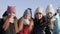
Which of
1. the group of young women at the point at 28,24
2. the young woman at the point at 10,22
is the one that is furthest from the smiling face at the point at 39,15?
the young woman at the point at 10,22

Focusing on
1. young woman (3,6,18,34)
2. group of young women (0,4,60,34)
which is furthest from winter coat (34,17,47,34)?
young woman (3,6,18,34)

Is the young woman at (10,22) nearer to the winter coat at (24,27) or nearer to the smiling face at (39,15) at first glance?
the winter coat at (24,27)

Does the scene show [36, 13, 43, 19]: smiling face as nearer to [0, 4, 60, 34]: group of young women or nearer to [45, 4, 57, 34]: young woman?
[0, 4, 60, 34]: group of young women

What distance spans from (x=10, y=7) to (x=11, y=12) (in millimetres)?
116

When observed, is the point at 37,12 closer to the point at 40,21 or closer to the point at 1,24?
the point at 40,21

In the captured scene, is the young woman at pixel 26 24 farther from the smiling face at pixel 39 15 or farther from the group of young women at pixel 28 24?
the smiling face at pixel 39 15

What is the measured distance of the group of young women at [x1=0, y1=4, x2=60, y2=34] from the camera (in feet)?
12.2

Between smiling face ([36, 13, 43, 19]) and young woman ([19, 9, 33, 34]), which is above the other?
smiling face ([36, 13, 43, 19])

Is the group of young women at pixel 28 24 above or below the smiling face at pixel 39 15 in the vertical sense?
below

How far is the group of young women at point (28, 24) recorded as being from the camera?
3.70m

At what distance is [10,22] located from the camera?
3725 millimetres

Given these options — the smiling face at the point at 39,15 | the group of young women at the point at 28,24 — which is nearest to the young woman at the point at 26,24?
the group of young women at the point at 28,24

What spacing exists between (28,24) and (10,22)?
0.29 metres

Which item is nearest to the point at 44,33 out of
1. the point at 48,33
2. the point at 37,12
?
the point at 48,33
